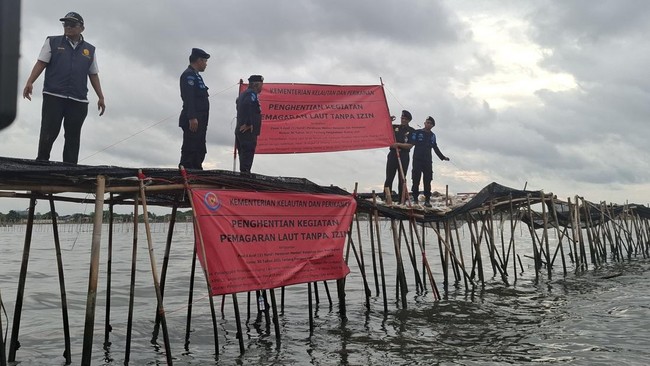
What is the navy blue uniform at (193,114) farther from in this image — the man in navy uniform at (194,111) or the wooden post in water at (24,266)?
the wooden post in water at (24,266)

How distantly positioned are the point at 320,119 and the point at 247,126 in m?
2.13

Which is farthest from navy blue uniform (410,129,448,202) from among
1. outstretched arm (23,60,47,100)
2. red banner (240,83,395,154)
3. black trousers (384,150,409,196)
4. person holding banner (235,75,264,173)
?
outstretched arm (23,60,47,100)

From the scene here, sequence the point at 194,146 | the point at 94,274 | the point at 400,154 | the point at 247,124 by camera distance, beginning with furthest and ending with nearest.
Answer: the point at 400,154 < the point at 247,124 < the point at 194,146 < the point at 94,274

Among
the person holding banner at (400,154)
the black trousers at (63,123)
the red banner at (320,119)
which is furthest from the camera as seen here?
the person holding banner at (400,154)

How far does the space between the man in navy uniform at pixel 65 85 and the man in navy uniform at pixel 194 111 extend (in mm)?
1529

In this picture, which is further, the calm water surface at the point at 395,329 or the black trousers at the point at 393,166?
the black trousers at the point at 393,166

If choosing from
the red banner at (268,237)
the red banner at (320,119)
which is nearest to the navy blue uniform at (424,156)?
the red banner at (320,119)

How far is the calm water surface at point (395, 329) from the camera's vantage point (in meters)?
8.87

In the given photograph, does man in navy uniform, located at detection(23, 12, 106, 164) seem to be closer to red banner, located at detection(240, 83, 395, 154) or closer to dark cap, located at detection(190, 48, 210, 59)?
dark cap, located at detection(190, 48, 210, 59)

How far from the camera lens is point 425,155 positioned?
14.9 m

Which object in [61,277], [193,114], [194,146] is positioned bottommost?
[61,277]

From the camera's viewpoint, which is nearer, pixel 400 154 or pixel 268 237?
pixel 268 237

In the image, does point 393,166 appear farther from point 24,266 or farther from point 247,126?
point 24,266

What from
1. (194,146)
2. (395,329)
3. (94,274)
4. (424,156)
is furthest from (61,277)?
(424,156)
